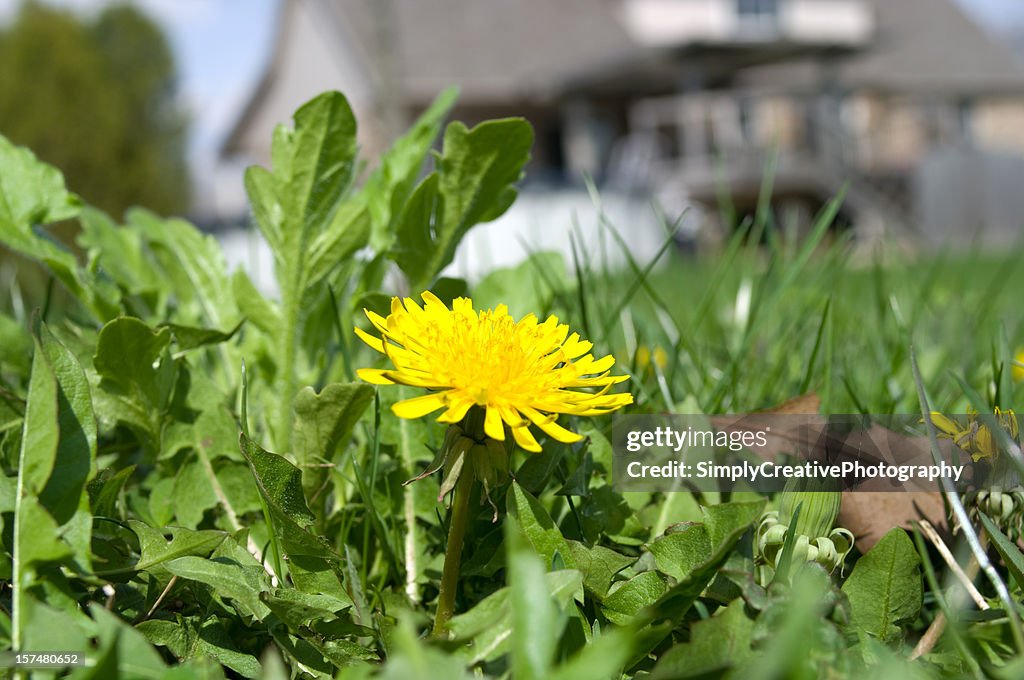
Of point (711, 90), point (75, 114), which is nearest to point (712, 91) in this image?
point (711, 90)

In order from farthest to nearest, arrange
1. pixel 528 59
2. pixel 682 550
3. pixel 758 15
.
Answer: pixel 758 15
pixel 528 59
pixel 682 550

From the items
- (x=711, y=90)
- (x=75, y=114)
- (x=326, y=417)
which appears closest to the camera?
(x=326, y=417)

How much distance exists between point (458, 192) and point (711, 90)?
24081 mm

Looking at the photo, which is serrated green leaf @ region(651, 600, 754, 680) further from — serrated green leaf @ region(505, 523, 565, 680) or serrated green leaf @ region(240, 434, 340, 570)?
serrated green leaf @ region(240, 434, 340, 570)

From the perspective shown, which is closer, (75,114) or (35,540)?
(35,540)

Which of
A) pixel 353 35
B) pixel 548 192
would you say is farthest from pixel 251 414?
pixel 353 35

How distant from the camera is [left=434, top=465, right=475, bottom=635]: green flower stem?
2.41 feet

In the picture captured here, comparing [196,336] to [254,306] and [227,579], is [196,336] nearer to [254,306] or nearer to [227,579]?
[254,306]

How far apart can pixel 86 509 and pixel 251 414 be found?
0.43 m

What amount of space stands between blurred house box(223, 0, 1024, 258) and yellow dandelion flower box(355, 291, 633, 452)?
54.6 ft

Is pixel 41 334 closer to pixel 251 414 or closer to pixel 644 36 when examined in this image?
pixel 251 414

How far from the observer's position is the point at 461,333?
2.46ft

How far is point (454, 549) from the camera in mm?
749

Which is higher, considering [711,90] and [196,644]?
[196,644]
